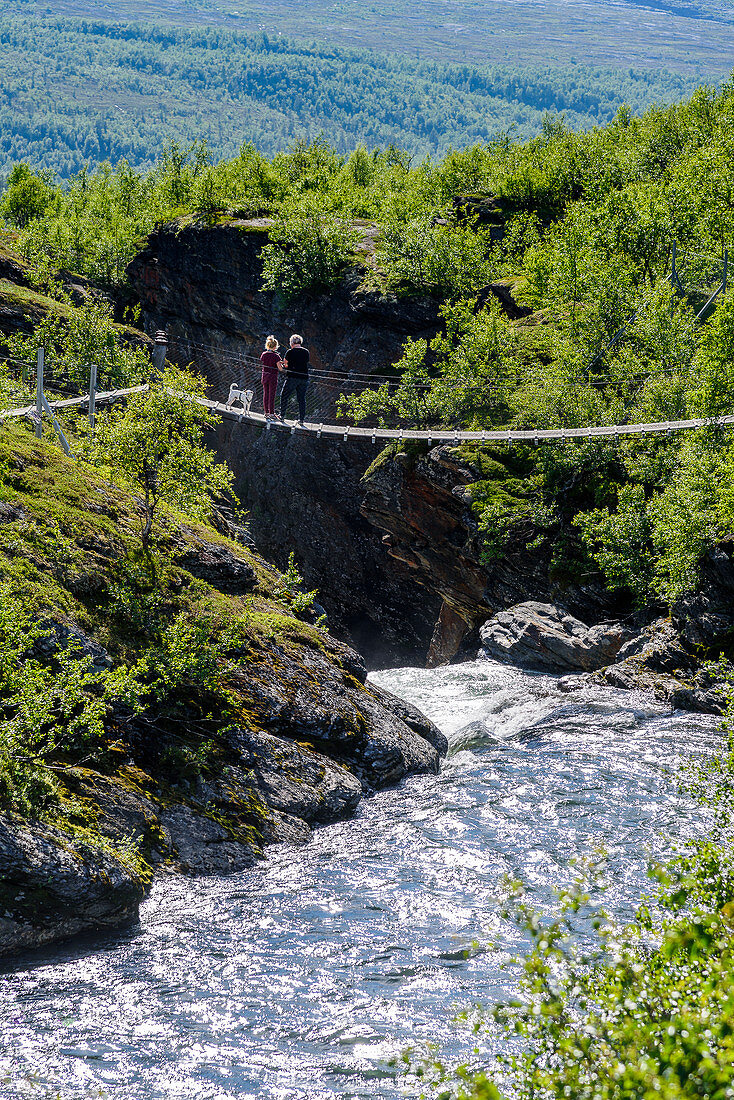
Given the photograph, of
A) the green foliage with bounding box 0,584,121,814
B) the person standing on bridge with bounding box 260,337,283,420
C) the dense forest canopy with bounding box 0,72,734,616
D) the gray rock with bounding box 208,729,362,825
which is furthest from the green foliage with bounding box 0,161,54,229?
the green foliage with bounding box 0,584,121,814

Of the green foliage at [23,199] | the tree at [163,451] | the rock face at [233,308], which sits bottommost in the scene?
the tree at [163,451]

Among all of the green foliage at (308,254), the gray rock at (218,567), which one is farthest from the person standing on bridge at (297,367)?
the green foliage at (308,254)

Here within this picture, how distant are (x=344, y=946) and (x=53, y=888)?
329cm

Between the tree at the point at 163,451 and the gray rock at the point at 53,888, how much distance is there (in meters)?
6.60

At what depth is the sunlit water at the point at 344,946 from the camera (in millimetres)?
8102

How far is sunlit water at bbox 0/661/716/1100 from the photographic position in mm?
8102

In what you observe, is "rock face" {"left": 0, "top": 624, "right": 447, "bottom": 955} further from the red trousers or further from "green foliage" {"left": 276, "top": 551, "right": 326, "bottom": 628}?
the red trousers

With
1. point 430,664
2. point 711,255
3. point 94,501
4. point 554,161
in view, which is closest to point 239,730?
point 94,501

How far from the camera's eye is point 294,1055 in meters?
8.38

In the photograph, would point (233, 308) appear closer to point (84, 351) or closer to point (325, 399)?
point (325, 399)

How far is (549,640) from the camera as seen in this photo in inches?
909

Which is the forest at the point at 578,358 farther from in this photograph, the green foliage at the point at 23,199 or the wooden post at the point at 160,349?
the green foliage at the point at 23,199

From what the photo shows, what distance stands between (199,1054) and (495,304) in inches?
1097

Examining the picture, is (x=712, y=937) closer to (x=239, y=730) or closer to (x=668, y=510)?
(x=239, y=730)
